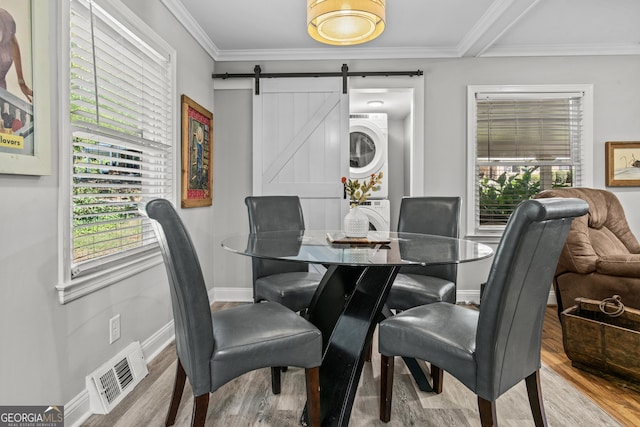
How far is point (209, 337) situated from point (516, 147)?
3.42 meters

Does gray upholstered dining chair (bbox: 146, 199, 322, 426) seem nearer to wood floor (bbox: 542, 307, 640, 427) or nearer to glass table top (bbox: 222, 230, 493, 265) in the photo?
glass table top (bbox: 222, 230, 493, 265)

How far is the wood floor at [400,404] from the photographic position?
170cm

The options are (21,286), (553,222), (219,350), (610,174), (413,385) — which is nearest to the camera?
(553,222)

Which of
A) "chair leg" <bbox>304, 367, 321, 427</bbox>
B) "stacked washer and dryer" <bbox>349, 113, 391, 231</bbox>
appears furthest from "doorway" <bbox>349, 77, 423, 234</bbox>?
"chair leg" <bbox>304, 367, 321, 427</bbox>

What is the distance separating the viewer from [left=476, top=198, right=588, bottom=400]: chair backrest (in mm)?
1141

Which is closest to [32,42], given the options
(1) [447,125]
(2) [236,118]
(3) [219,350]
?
(3) [219,350]

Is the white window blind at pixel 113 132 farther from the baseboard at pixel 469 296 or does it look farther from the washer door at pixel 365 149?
the washer door at pixel 365 149

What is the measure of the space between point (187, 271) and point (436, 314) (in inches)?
40.2

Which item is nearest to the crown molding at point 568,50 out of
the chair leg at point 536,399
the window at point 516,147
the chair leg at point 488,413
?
the window at point 516,147

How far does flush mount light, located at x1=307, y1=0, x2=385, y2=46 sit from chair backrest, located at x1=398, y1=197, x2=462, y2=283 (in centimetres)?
127

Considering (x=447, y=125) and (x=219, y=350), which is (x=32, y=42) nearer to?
(x=219, y=350)

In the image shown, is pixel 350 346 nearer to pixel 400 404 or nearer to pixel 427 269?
pixel 400 404

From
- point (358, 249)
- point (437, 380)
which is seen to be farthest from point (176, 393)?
point (437, 380)

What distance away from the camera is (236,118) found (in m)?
3.72
